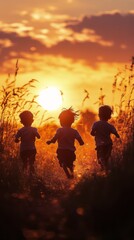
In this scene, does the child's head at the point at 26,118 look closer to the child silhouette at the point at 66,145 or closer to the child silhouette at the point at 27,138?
the child silhouette at the point at 27,138

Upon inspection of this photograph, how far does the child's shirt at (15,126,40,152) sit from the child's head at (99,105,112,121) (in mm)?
1610

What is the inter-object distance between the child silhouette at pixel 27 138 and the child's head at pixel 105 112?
1.57m

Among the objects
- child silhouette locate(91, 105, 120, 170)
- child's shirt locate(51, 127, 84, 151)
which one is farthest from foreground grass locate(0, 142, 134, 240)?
child's shirt locate(51, 127, 84, 151)

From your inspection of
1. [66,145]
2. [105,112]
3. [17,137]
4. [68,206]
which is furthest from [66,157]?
[68,206]

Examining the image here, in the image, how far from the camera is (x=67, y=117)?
13430mm

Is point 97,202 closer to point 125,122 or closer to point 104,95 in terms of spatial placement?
point 125,122

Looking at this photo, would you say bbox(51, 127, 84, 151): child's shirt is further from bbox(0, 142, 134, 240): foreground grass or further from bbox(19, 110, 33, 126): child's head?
bbox(0, 142, 134, 240): foreground grass

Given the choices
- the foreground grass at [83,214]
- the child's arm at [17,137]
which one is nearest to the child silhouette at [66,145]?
the child's arm at [17,137]

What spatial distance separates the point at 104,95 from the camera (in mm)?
15039

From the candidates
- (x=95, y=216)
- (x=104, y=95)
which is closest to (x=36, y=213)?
(x=95, y=216)

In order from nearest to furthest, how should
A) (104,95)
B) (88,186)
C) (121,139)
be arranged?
(88,186), (121,139), (104,95)

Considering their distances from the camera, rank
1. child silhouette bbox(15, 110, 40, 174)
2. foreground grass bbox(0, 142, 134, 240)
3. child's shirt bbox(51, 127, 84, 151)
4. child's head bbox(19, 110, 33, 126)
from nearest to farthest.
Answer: foreground grass bbox(0, 142, 134, 240)
child silhouette bbox(15, 110, 40, 174)
child's shirt bbox(51, 127, 84, 151)
child's head bbox(19, 110, 33, 126)

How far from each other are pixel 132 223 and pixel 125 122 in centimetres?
744

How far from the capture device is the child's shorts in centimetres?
1281
